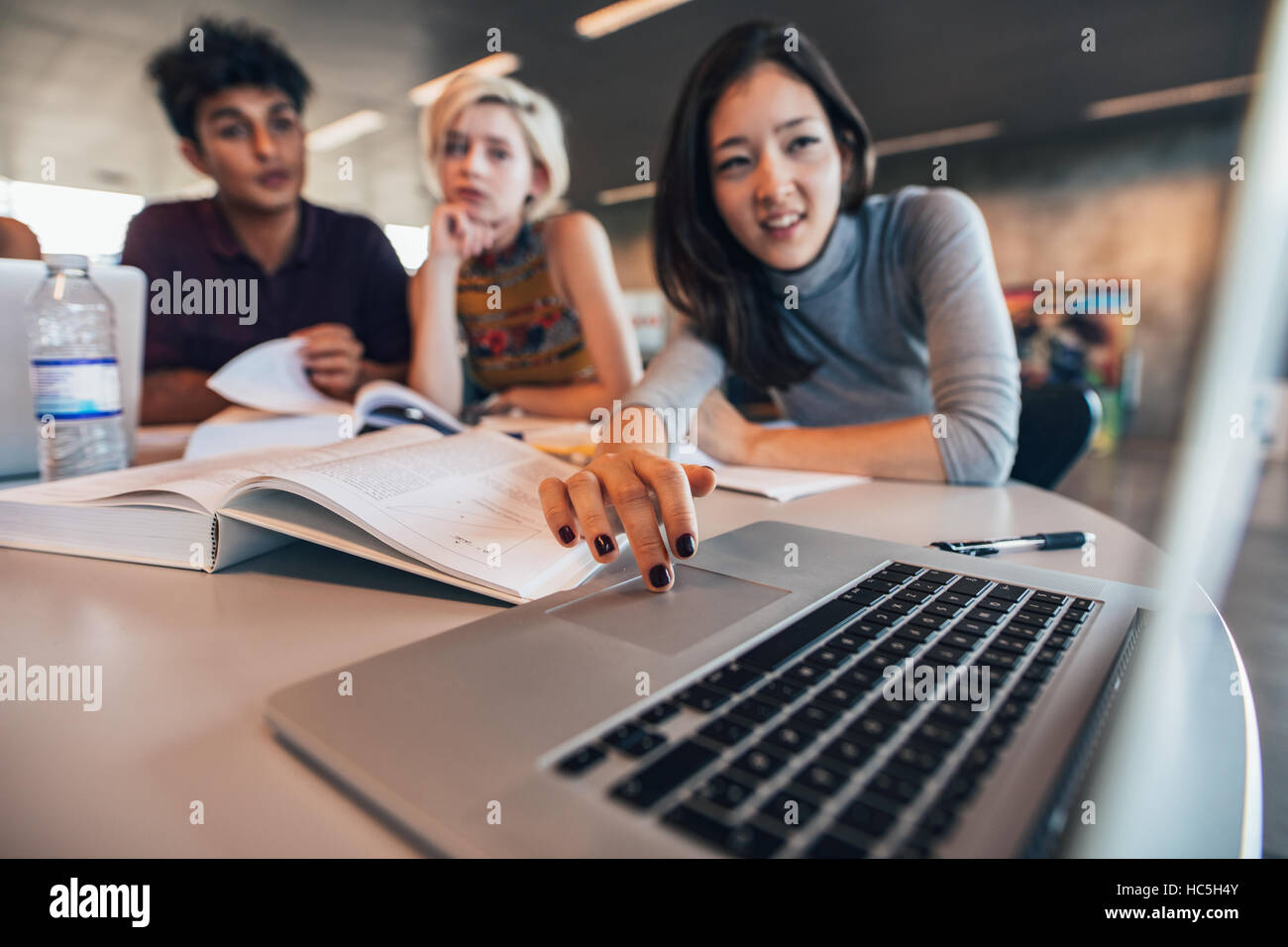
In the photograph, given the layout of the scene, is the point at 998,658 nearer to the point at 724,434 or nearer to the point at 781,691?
the point at 781,691

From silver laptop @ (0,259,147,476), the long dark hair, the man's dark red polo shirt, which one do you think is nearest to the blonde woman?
the man's dark red polo shirt

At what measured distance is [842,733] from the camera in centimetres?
26

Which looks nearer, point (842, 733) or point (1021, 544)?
point (842, 733)

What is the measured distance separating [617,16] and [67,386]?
4058 mm

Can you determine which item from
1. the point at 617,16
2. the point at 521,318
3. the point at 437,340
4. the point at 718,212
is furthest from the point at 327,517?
the point at 617,16

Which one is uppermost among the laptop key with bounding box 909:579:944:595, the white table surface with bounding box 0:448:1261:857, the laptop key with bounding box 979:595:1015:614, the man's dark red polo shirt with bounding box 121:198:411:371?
the man's dark red polo shirt with bounding box 121:198:411:371

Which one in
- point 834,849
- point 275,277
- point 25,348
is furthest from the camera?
point 275,277

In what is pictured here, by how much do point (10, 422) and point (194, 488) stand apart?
53 centimetres

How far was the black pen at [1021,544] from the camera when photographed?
544 mm

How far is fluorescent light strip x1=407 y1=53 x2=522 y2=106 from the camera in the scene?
14.8 feet

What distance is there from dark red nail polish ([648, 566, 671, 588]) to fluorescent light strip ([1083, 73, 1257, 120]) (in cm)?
630

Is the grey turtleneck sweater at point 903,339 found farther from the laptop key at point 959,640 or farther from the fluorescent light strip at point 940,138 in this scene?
the fluorescent light strip at point 940,138

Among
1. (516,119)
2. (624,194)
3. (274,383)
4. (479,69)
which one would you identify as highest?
(624,194)

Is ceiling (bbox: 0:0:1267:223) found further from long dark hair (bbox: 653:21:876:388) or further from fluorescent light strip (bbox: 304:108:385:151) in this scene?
long dark hair (bbox: 653:21:876:388)
